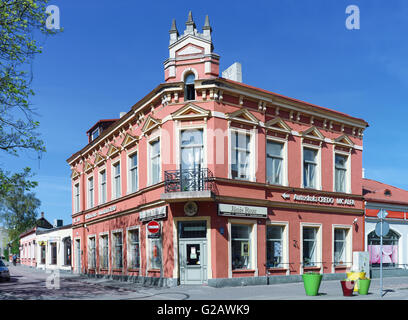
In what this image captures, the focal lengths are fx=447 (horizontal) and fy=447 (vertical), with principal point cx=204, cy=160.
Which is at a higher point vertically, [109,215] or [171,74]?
[171,74]

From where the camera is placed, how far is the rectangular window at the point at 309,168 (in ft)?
75.2

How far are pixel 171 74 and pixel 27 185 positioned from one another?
7.84 meters

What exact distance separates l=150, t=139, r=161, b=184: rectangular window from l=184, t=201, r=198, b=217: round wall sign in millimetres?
2620

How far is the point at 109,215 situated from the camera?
26.9 m

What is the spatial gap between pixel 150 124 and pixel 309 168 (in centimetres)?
847

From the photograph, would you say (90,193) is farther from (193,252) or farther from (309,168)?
(309,168)

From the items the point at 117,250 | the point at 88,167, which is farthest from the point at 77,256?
the point at 117,250

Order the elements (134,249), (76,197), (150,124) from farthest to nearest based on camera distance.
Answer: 1. (76,197)
2. (134,249)
3. (150,124)

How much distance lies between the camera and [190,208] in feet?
62.2

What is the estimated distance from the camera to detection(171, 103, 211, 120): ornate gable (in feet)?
63.0

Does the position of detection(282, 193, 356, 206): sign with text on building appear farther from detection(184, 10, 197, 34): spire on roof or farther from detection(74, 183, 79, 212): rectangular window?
detection(74, 183, 79, 212): rectangular window

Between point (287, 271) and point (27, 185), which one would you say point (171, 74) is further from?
point (287, 271)
